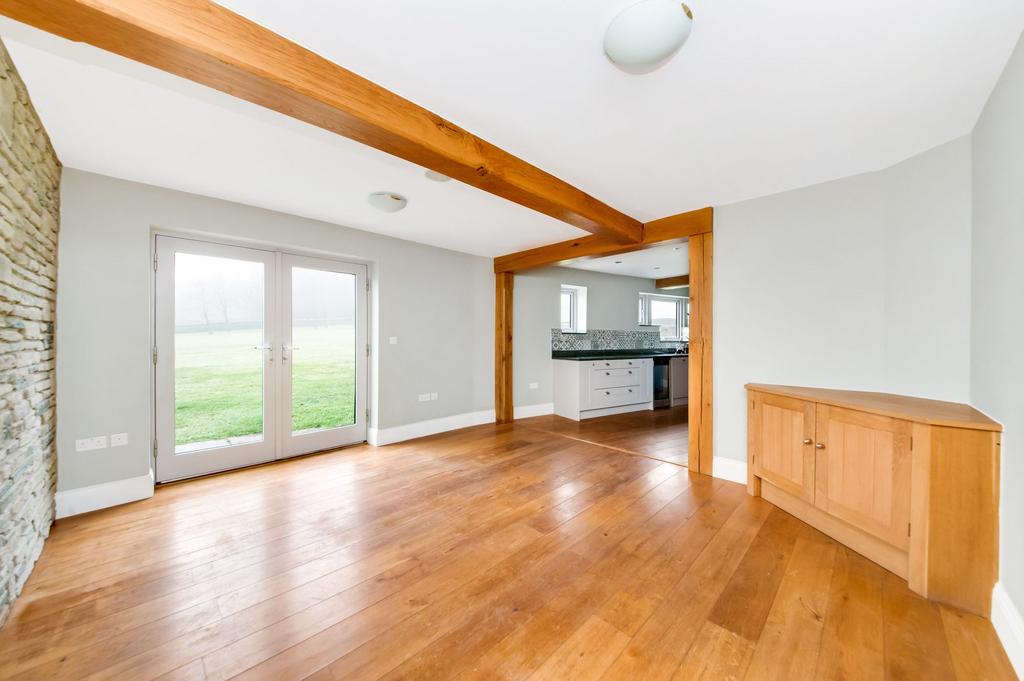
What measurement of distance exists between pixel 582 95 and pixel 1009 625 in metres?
2.72

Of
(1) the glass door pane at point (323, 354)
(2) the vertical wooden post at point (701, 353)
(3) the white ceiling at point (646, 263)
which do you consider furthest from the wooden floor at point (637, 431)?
(1) the glass door pane at point (323, 354)

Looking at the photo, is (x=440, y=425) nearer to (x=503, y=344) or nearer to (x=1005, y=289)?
(x=503, y=344)

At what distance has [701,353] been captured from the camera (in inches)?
126

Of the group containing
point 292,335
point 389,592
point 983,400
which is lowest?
point 389,592

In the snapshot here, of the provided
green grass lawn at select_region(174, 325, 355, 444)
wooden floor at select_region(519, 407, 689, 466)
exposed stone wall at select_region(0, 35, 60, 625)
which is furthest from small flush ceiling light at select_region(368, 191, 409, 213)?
wooden floor at select_region(519, 407, 689, 466)

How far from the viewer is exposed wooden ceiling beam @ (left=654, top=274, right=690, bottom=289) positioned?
6812mm

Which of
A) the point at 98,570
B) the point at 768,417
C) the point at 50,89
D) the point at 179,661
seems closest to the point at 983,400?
the point at 768,417

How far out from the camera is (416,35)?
135 cm

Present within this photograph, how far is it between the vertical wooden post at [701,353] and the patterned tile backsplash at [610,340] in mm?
A: 2774

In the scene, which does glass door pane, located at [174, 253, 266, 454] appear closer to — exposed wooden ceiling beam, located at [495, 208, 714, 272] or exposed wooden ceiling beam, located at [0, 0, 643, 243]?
exposed wooden ceiling beam, located at [0, 0, 643, 243]

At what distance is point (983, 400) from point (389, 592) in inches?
119

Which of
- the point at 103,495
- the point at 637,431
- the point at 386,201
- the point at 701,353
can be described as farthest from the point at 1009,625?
the point at 103,495

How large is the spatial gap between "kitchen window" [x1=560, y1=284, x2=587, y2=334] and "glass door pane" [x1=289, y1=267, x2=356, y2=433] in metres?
3.41

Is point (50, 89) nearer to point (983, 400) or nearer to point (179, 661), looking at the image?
point (179, 661)
